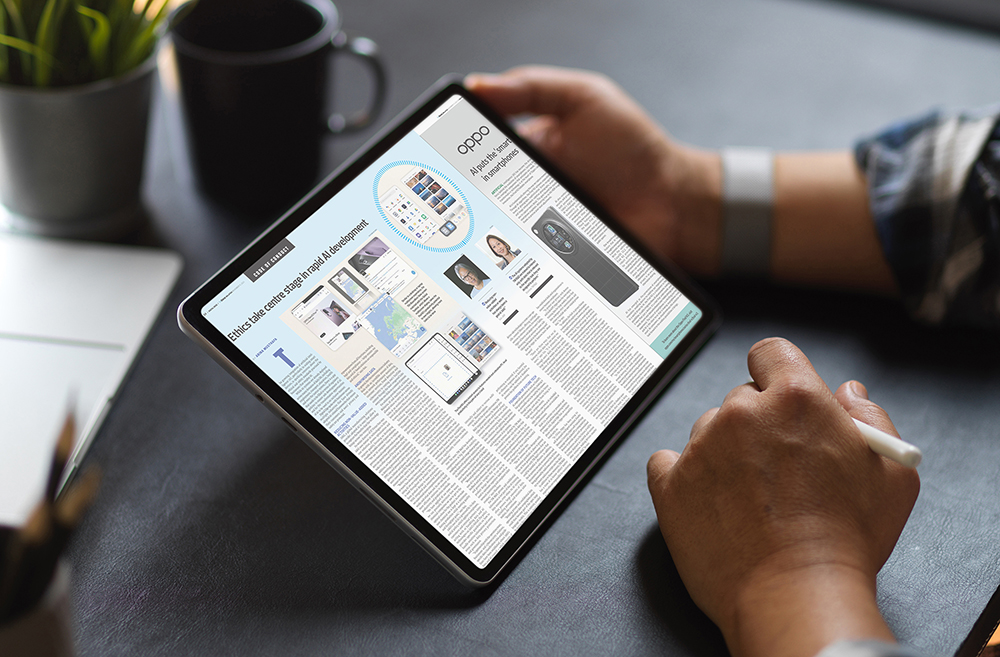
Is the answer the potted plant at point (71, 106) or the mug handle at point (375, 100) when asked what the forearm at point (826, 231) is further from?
the potted plant at point (71, 106)

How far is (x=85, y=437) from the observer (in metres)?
0.61

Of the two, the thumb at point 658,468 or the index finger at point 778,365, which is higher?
the index finger at point 778,365

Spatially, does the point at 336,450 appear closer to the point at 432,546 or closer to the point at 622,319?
the point at 432,546

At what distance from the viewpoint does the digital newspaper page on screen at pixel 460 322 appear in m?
0.54

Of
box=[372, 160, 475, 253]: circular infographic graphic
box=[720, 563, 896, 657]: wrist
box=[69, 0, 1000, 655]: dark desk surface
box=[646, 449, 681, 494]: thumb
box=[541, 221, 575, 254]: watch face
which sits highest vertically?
box=[372, 160, 475, 253]: circular infographic graphic

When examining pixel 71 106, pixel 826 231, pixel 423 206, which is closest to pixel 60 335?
pixel 71 106

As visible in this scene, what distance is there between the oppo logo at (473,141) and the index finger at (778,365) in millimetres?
270

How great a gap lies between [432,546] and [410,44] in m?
0.69

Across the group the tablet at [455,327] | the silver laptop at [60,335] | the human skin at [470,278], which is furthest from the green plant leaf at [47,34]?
the human skin at [470,278]

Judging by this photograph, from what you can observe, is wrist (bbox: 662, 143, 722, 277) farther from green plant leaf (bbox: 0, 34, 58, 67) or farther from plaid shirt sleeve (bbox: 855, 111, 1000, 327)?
green plant leaf (bbox: 0, 34, 58, 67)

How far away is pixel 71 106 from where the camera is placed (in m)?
0.66

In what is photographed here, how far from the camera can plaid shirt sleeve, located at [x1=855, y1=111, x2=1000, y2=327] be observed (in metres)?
0.70

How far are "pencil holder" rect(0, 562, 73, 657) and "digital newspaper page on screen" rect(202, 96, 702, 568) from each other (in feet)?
0.61

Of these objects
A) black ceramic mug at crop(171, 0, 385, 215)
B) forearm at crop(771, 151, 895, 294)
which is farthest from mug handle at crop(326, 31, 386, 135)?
forearm at crop(771, 151, 895, 294)
